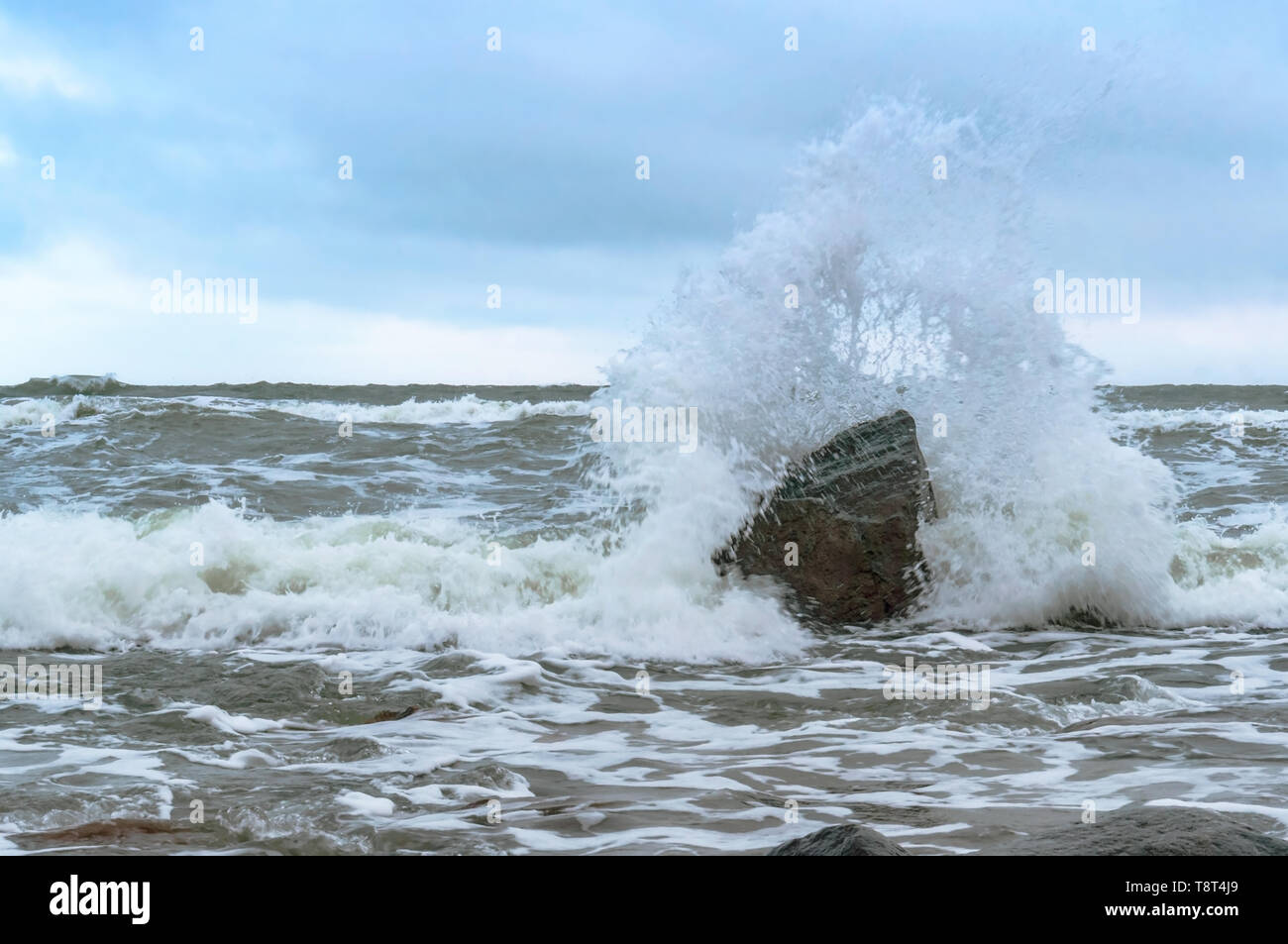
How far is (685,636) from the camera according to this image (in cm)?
707

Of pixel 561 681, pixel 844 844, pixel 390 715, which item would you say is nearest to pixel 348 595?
pixel 561 681

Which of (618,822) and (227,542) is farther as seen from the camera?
(227,542)

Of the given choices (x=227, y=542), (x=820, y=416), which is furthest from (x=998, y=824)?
(x=227, y=542)

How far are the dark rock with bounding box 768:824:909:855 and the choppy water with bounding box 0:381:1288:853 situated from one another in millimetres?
714

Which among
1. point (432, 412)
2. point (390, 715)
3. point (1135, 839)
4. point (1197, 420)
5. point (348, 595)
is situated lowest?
point (390, 715)

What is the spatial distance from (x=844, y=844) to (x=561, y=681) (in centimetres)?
355

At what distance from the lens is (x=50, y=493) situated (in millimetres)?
11695

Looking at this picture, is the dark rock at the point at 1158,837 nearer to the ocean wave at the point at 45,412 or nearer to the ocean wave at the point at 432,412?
the ocean wave at the point at 432,412

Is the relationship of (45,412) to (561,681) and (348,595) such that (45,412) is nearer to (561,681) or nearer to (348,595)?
(348,595)

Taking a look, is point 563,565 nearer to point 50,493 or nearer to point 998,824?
point 998,824

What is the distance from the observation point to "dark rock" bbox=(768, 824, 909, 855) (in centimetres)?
276
